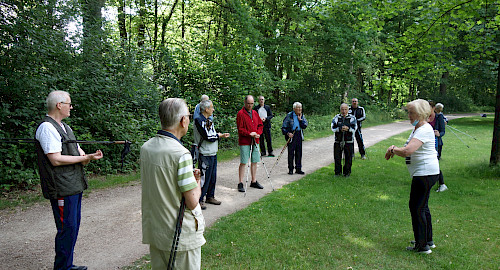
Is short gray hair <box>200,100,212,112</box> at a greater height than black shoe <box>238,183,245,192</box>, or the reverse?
short gray hair <box>200,100,212,112</box>

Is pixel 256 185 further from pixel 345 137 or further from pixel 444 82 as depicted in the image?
pixel 444 82

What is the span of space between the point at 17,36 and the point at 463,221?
9.77 meters

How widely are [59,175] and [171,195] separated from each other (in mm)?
1758

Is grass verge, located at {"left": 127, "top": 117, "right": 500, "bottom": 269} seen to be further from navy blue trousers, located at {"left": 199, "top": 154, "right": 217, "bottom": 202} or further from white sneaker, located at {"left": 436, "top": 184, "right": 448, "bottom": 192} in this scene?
navy blue trousers, located at {"left": 199, "top": 154, "right": 217, "bottom": 202}

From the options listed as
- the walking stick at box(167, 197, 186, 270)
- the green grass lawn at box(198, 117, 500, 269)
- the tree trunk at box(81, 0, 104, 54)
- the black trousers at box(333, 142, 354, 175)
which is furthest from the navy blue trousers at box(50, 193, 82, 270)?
the black trousers at box(333, 142, 354, 175)

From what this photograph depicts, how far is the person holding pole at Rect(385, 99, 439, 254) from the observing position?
166 inches

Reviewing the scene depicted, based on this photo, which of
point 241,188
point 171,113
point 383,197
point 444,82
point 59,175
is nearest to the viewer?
point 171,113

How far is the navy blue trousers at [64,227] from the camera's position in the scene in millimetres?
3371

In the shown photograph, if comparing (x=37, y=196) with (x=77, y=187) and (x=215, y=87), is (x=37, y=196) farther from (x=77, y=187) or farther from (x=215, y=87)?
(x=215, y=87)

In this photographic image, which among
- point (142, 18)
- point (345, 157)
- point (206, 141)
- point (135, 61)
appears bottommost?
point (345, 157)

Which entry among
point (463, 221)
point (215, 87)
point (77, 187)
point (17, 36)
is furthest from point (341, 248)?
point (215, 87)

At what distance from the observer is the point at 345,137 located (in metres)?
8.70

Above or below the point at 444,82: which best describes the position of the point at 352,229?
below

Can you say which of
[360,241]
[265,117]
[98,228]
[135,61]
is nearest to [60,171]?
[98,228]
